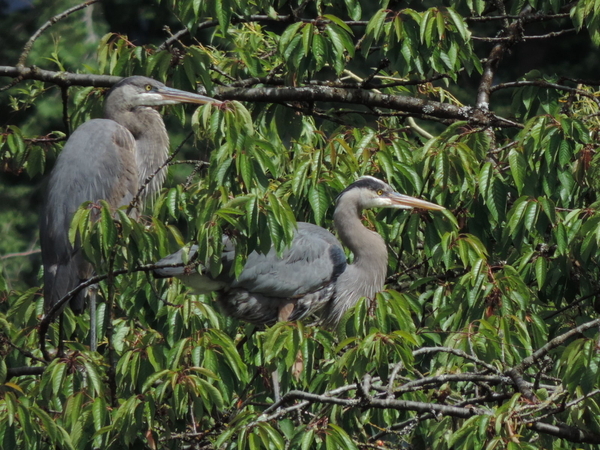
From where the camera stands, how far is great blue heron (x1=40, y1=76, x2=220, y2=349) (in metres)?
4.34

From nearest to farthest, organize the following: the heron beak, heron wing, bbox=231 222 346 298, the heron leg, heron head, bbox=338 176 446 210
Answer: the heron beak → the heron leg → heron head, bbox=338 176 446 210 → heron wing, bbox=231 222 346 298

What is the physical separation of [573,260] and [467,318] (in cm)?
55

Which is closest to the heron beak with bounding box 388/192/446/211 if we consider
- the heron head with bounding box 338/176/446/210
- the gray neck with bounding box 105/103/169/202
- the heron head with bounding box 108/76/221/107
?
the heron head with bounding box 338/176/446/210

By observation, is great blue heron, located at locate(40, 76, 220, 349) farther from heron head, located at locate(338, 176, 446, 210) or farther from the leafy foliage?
heron head, located at locate(338, 176, 446, 210)

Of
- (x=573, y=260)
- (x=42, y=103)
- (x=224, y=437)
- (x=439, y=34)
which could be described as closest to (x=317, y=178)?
(x=439, y=34)

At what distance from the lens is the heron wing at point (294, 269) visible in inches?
176

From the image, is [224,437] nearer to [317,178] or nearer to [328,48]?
[317,178]

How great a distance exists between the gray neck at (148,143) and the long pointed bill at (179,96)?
204mm

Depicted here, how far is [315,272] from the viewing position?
180 inches

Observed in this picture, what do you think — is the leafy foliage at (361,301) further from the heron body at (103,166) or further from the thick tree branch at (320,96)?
the heron body at (103,166)

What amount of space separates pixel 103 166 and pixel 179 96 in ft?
1.68

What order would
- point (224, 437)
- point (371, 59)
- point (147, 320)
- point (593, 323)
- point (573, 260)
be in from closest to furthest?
point (593, 323) < point (224, 437) < point (573, 260) < point (147, 320) < point (371, 59)

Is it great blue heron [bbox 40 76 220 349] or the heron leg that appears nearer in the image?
the heron leg

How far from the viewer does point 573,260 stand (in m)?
3.60
